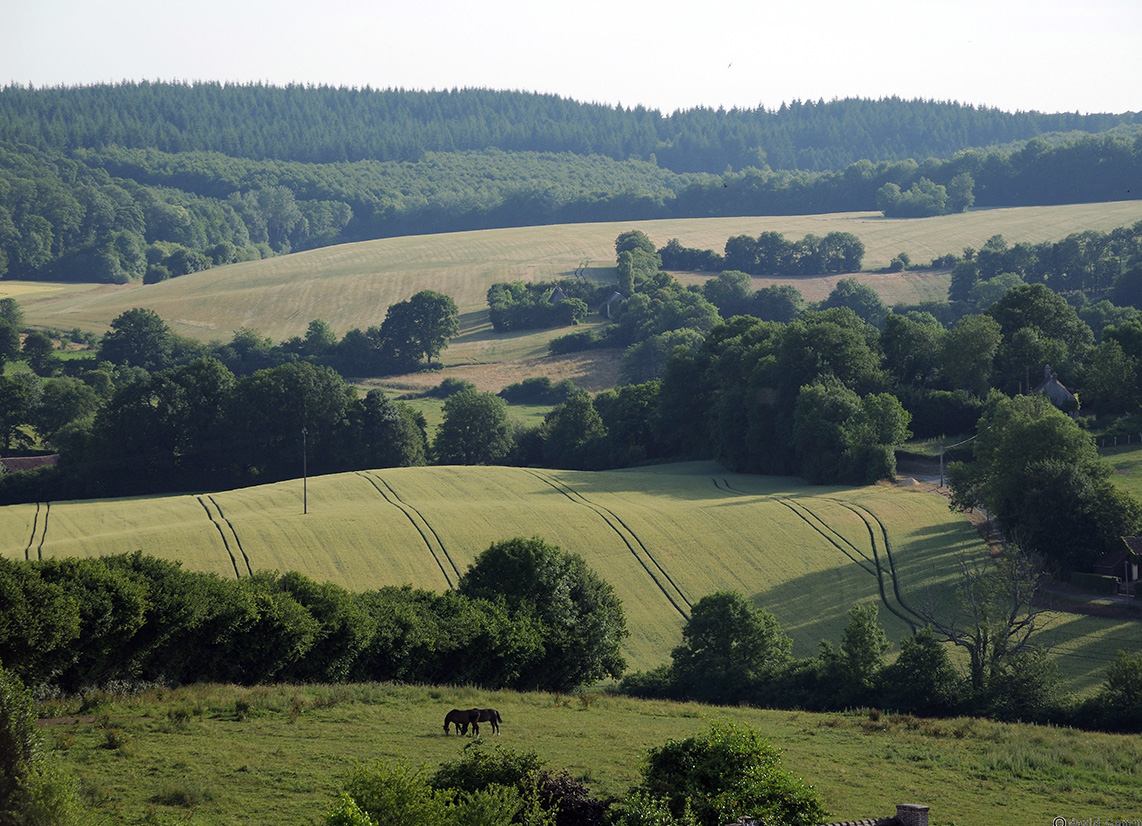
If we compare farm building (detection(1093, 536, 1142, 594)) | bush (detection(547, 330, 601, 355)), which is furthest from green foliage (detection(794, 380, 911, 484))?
bush (detection(547, 330, 601, 355))

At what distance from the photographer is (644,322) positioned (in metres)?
140

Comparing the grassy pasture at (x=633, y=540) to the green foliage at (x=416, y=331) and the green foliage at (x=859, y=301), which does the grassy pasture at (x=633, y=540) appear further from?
the green foliage at (x=859, y=301)

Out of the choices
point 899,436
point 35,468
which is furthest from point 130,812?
point 35,468

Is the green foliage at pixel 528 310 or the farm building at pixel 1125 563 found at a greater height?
the green foliage at pixel 528 310

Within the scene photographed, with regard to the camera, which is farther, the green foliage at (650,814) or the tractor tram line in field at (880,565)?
the tractor tram line in field at (880,565)

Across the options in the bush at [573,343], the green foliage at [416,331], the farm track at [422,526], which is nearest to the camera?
the farm track at [422,526]

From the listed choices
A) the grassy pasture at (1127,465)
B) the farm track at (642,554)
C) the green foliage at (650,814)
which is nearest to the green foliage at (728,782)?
the green foliage at (650,814)

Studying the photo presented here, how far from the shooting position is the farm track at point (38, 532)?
56350 mm

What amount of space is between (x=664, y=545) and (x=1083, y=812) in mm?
39192

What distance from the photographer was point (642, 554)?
199 ft

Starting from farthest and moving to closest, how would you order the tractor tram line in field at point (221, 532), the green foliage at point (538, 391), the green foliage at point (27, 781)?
1. the green foliage at point (538, 391)
2. the tractor tram line in field at point (221, 532)
3. the green foliage at point (27, 781)

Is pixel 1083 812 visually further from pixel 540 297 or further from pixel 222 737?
pixel 540 297

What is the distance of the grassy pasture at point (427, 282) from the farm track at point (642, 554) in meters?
65.5

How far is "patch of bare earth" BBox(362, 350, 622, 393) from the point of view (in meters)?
124
